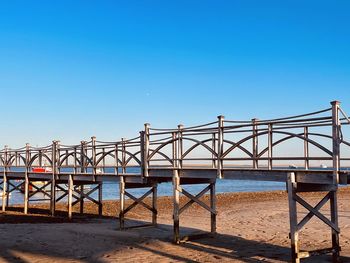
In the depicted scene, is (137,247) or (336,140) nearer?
(336,140)

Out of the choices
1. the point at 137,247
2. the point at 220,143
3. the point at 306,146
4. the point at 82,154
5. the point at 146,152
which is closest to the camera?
the point at 306,146

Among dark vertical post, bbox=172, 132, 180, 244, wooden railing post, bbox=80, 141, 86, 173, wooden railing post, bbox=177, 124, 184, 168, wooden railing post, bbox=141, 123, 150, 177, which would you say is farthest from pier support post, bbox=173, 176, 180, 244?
wooden railing post, bbox=80, 141, 86, 173

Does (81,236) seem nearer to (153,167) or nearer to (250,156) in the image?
(153,167)

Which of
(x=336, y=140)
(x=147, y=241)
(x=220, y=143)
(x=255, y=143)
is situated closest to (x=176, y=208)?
(x=147, y=241)

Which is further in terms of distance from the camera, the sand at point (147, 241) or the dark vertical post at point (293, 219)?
the sand at point (147, 241)

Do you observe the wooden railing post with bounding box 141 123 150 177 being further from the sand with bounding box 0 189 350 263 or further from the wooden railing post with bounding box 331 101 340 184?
the wooden railing post with bounding box 331 101 340 184

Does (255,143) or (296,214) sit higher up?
(255,143)

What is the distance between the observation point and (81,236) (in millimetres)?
13148

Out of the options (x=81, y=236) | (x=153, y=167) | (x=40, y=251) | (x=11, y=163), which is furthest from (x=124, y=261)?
(x=11, y=163)

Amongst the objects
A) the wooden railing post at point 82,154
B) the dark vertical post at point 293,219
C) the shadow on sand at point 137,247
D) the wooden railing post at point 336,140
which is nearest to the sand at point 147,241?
A: the shadow on sand at point 137,247

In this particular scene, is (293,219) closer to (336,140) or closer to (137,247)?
(336,140)

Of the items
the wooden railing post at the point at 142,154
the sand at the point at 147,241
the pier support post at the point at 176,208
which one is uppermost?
the wooden railing post at the point at 142,154

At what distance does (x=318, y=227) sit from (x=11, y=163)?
662 inches

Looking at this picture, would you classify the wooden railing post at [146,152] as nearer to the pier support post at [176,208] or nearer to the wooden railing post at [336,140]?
the pier support post at [176,208]
